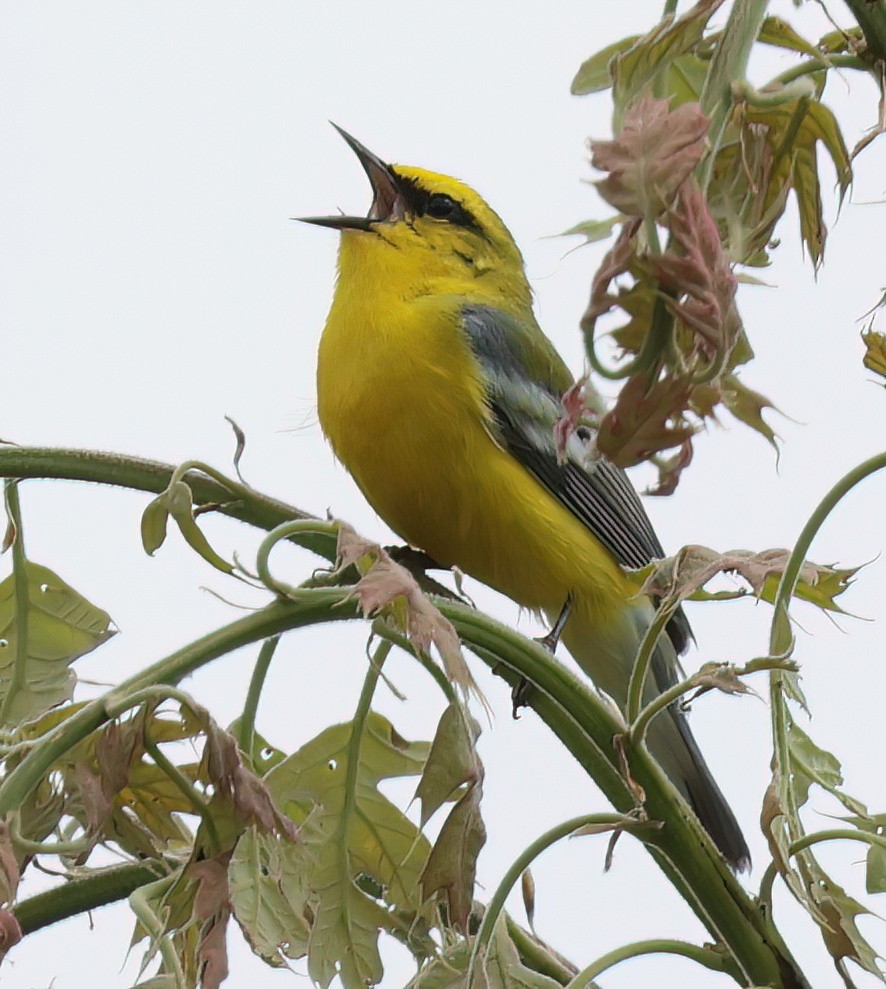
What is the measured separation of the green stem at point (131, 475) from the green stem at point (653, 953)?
626mm

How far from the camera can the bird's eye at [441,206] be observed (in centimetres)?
385

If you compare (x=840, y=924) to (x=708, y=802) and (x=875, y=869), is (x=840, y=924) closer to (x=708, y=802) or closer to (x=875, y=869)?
(x=875, y=869)

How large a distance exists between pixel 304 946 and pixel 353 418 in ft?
5.46

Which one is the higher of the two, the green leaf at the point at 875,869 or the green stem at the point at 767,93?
the green stem at the point at 767,93

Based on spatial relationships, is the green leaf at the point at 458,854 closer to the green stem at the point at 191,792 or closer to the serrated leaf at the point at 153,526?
the green stem at the point at 191,792

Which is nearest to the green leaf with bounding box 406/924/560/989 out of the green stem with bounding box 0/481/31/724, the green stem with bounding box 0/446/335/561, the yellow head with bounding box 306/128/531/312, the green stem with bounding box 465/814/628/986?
the green stem with bounding box 465/814/628/986

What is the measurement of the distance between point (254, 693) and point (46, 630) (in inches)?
14.9

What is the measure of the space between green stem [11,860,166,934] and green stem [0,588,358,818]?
40 centimetres

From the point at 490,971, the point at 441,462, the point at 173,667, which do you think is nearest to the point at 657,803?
the point at 490,971

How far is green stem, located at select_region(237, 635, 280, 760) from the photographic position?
1.69m

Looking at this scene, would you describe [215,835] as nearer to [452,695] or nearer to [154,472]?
[452,695]

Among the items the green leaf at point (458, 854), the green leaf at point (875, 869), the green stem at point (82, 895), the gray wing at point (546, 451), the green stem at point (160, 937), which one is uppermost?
the gray wing at point (546, 451)

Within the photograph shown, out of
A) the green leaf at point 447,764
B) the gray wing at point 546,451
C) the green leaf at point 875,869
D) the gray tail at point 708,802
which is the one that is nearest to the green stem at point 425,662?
the green leaf at point 447,764

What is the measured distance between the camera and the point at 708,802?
345cm
